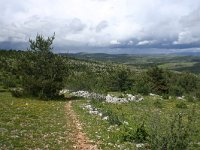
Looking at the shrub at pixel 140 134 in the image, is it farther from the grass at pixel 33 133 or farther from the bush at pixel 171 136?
the grass at pixel 33 133

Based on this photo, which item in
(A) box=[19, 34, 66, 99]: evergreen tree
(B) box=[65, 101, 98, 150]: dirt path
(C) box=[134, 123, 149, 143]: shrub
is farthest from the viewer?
(A) box=[19, 34, 66, 99]: evergreen tree

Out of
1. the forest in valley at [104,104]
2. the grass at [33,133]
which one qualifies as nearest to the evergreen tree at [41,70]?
the forest in valley at [104,104]

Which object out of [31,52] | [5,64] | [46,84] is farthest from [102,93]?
[5,64]

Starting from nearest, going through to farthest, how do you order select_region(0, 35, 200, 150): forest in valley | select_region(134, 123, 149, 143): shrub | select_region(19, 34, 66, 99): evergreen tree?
select_region(0, 35, 200, 150): forest in valley, select_region(134, 123, 149, 143): shrub, select_region(19, 34, 66, 99): evergreen tree

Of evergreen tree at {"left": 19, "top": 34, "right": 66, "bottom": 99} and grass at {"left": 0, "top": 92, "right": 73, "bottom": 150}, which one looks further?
evergreen tree at {"left": 19, "top": 34, "right": 66, "bottom": 99}

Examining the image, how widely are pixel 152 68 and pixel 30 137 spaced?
73024 millimetres

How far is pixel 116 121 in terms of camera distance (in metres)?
27.6

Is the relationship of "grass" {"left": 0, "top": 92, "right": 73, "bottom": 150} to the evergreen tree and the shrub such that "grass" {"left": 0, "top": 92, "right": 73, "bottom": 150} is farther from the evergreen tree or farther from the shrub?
the evergreen tree

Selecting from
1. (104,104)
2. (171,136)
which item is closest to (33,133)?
(171,136)

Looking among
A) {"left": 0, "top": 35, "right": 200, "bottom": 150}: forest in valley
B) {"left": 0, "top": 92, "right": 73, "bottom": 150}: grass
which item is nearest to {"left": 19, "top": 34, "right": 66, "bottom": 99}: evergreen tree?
{"left": 0, "top": 35, "right": 200, "bottom": 150}: forest in valley

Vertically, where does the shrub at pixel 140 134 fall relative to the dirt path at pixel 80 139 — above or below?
above

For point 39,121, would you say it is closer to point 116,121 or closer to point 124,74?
point 116,121

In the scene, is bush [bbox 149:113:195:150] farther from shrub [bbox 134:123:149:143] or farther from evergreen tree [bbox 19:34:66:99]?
evergreen tree [bbox 19:34:66:99]

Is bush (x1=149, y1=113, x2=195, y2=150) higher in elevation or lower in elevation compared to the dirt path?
higher
